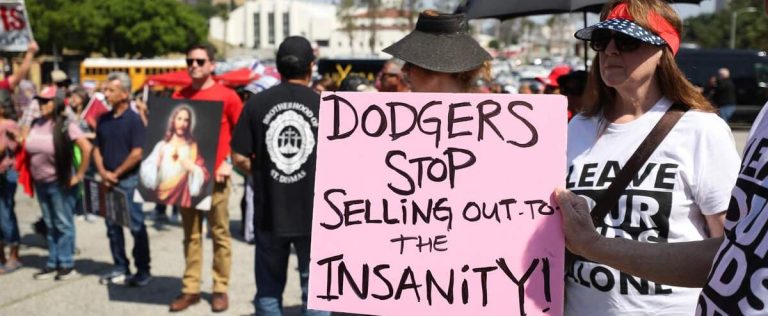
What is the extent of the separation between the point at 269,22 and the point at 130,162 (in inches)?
5280

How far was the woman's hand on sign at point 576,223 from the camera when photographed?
1974 mm

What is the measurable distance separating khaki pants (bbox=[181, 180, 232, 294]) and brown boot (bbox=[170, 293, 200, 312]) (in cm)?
3

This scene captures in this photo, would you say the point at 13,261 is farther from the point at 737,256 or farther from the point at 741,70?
the point at 741,70

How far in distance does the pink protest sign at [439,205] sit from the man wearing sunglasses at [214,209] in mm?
3509

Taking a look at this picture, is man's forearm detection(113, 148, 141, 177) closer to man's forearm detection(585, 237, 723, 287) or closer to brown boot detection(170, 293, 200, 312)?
brown boot detection(170, 293, 200, 312)

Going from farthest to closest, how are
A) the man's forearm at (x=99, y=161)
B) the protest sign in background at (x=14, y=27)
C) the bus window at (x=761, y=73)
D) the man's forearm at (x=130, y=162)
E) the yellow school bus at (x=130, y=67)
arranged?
the yellow school bus at (x=130, y=67) → the bus window at (x=761, y=73) → the protest sign in background at (x=14, y=27) → the man's forearm at (x=99, y=161) → the man's forearm at (x=130, y=162)

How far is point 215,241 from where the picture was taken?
585 centimetres

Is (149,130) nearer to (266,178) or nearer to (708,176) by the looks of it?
(266,178)

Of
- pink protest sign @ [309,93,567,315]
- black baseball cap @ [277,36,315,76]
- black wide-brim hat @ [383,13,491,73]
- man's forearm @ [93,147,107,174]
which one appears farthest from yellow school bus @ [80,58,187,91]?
pink protest sign @ [309,93,567,315]

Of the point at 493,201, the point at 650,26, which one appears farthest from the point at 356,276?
the point at 650,26

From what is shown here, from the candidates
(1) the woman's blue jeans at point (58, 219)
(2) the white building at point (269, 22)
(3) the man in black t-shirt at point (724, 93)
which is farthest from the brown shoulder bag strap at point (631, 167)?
(2) the white building at point (269, 22)

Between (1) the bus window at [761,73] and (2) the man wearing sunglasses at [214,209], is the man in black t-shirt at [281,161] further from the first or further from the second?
(1) the bus window at [761,73]

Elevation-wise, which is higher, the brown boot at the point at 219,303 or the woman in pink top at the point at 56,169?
the woman in pink top at the point at 56,169

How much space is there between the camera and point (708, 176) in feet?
7.23
